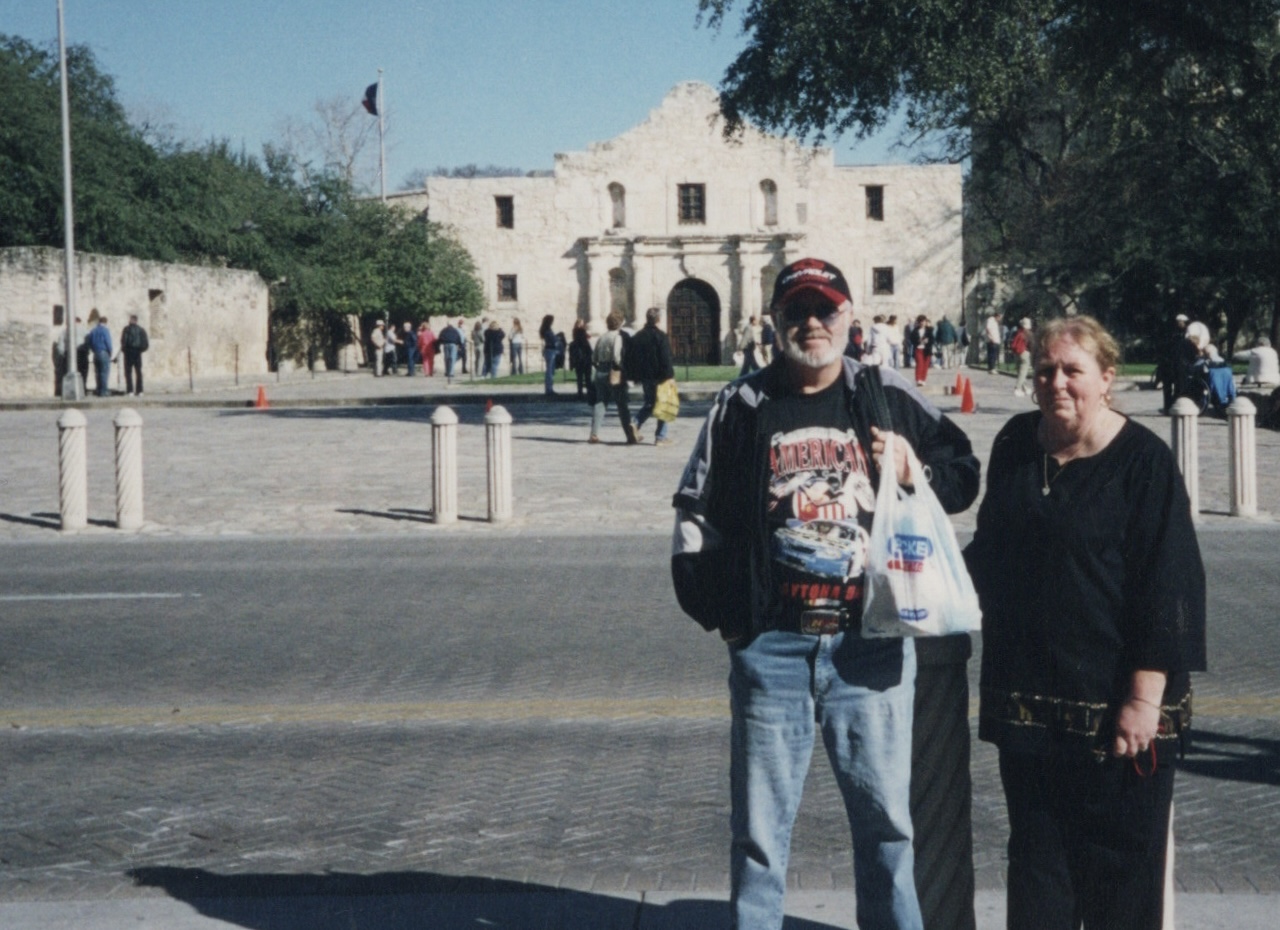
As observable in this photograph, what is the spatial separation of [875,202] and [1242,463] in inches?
2092

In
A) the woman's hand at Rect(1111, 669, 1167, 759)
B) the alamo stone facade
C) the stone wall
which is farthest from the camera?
the alamo stone facade

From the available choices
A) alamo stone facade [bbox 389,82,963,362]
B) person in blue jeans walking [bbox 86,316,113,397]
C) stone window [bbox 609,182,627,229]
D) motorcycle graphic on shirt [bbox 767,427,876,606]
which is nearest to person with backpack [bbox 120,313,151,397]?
person in blue jeans walking [bbox 86,316,113,397]

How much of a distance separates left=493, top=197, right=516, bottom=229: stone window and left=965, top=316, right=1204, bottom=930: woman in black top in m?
63.5

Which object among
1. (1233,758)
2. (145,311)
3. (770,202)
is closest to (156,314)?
(145,311)

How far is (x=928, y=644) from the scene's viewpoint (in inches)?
158

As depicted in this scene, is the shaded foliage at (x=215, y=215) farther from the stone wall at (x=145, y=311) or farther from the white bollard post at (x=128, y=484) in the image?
the white bollard post at (x=128, y=484)

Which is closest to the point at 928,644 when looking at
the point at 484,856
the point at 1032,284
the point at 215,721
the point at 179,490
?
the point at 484,856

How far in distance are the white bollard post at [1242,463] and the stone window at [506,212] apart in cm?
5390

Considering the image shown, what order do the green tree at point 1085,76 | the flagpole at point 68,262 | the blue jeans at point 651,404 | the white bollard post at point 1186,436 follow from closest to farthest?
the white bollard post at point 1186,436 → the blue jeans at point 651,404 → the green tree at point 1085,76 → the flagpole at point 68,262

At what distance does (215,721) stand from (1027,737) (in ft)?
14.7

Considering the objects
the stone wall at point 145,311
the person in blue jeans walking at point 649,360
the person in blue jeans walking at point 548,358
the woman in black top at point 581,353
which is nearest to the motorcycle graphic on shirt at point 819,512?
the person in blue jeans walking at point 649,360

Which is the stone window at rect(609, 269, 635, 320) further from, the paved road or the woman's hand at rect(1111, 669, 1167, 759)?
the woman's hand at rect(1111, 669, 1167, 759)

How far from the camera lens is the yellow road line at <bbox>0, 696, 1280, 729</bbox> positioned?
23.2ft

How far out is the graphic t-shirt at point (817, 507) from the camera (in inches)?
151
